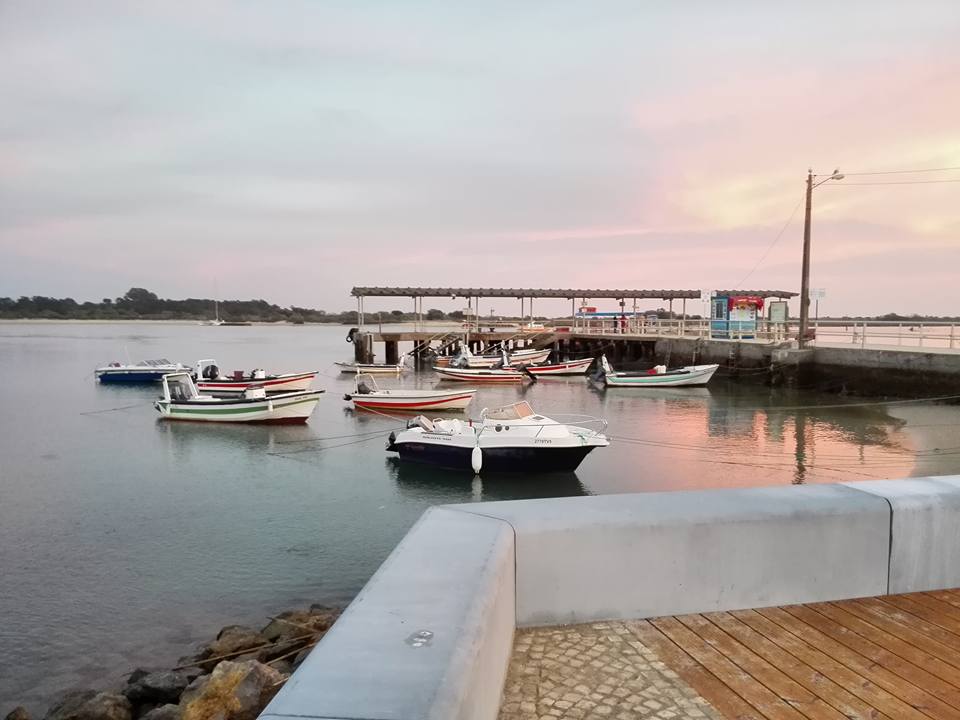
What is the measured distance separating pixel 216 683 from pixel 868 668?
222 inches

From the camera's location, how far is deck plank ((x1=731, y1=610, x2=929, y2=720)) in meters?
2.92

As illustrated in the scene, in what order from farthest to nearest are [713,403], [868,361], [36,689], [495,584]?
1. [713,403]
2. [868,361]
3. [36,689]
4. [495,584]

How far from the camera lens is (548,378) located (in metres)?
48.3

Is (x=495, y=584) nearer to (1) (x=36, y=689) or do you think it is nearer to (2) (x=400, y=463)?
(1) (x=36, y=689)

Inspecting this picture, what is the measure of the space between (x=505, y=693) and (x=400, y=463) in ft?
54.7

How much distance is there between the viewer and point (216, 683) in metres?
6.34

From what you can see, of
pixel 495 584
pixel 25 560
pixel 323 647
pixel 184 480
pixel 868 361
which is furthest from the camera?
pixel 868 361

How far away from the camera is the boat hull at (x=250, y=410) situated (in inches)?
1088

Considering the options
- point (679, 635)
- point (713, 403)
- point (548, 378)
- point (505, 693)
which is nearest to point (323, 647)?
point (505, 693)

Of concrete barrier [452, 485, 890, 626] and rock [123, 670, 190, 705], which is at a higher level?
concrete barrier [452, 485, 890, 626]

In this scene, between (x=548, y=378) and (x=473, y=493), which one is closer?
(x=473, y=493)

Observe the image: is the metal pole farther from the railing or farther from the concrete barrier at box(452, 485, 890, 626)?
the concrete barrier at box(452, 485, 890, 626)

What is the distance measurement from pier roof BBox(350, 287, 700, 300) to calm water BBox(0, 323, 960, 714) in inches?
1321

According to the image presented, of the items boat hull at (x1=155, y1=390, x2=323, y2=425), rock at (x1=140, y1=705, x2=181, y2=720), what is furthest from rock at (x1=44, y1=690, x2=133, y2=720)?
boat hull at (x1=155, y1=390, x2=323, y2=425)
